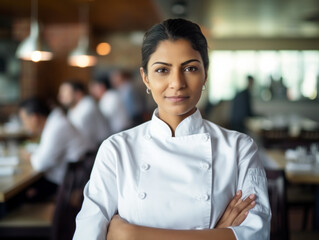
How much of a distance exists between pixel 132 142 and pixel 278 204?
3.49 ft

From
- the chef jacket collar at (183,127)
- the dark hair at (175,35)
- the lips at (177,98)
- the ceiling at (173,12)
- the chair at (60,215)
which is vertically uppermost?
the ceiling at (173,12)

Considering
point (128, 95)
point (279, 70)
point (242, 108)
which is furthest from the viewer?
point (279, 70)

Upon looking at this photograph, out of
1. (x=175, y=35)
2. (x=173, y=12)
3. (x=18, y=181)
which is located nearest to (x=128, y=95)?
(x=173, y=12)

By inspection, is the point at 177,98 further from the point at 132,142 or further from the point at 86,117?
the point at 86,117

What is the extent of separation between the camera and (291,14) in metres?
8.42

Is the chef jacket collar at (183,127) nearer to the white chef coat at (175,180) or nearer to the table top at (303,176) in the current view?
the white chef coat at (175,180)

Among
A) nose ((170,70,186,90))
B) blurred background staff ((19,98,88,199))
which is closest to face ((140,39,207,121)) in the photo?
nose ((170,70,186,90))

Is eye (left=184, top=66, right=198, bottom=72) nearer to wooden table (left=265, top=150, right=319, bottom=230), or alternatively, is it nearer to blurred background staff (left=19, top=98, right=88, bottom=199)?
wooden table (left=265, top=150, right=319, bottom=230)

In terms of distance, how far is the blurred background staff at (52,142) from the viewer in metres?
3.47

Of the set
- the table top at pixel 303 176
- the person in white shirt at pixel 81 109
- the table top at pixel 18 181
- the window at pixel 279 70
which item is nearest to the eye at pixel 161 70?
the table top at pixel 18 181

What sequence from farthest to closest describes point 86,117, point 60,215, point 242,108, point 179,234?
point 242,108, point 86,117, point 60,215, point 179,234

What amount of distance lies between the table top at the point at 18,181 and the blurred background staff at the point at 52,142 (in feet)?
0.41

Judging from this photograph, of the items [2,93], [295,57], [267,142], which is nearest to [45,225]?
[267,142]

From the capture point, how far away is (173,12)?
775 cm
